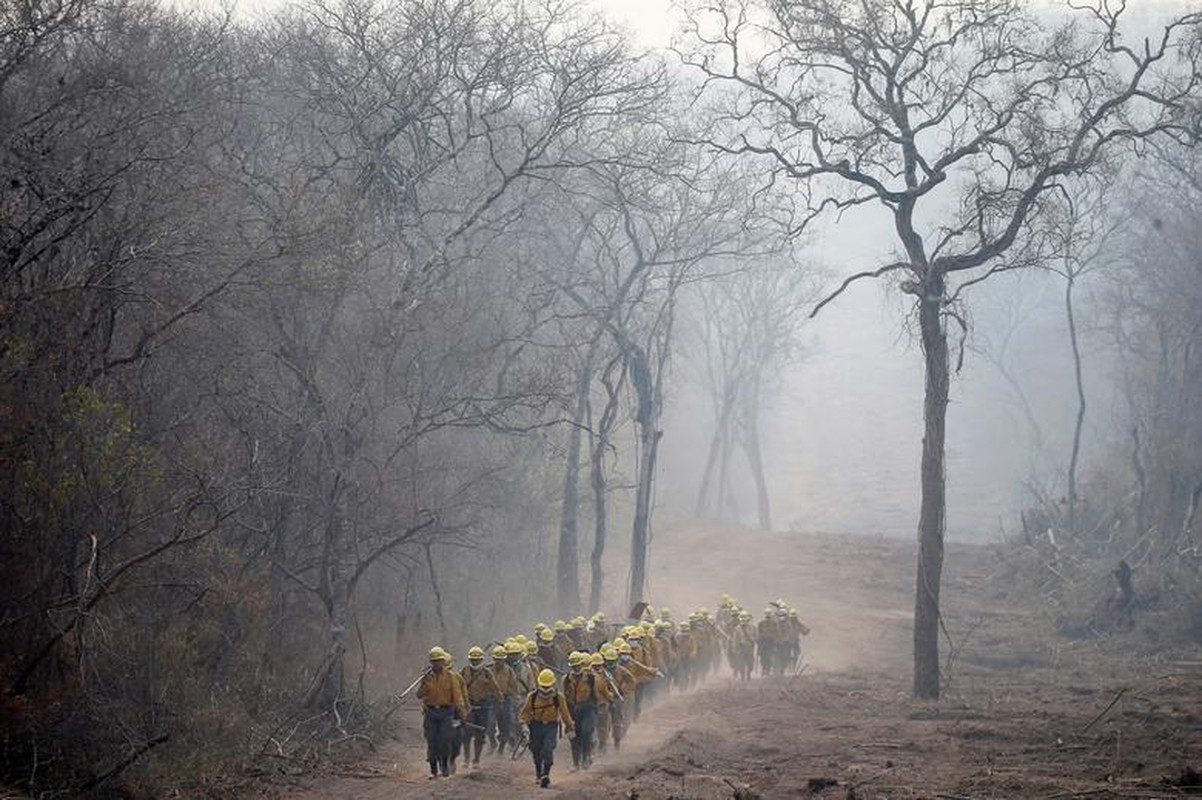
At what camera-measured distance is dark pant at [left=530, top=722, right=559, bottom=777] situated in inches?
636

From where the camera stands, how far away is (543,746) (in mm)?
16172

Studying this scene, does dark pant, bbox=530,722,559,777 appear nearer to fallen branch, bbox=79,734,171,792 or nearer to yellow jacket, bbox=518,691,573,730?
yellow jacket, bbox=518,691,573,730

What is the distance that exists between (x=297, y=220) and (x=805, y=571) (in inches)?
1175

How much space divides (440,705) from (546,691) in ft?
4.83

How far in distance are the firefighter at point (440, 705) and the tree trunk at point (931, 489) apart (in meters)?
9.00

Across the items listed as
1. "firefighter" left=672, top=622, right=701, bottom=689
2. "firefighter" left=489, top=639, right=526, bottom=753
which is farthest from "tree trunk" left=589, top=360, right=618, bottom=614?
"firefighter" left=489, top=639, right=526, bottom=753

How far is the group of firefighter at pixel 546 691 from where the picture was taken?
16484mm

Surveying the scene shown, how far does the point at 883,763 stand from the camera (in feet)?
48.9

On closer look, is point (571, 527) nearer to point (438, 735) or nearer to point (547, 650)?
point (547, 650)

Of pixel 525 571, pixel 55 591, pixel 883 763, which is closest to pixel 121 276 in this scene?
pixel 55 591

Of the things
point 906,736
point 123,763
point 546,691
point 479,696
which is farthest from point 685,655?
point 123,763

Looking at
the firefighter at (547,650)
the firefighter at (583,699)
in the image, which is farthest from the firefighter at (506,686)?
the firefighter at (547,650)

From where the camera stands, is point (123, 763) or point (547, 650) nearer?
point (123, 763)

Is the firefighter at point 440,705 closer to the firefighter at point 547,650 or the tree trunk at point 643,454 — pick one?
the firefighter at point 547,650
